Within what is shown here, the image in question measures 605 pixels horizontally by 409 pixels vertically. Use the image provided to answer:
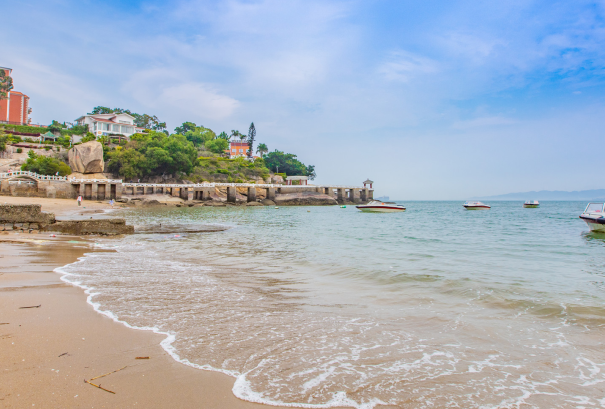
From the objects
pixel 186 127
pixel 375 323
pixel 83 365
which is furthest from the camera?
pixel 186 127

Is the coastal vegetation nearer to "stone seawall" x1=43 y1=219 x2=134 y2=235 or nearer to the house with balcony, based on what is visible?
the house with balcony

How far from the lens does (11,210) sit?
1404 cm

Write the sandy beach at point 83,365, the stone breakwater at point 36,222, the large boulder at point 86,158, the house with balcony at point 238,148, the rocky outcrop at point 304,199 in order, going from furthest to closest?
the house with balcony at point 238,148 < the rocky outcrop at point 304,199 < the large boulder at point 86,158 < the stone breakwater at point 36,222 < the sandy beach at point 83,365

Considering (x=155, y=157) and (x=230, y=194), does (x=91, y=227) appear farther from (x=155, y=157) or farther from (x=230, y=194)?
(x=155, y=157)

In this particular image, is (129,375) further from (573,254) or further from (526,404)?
(573,254)

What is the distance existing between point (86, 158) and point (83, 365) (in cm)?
5734

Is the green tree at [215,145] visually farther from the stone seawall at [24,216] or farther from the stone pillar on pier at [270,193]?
the stone seawall at [24,216]

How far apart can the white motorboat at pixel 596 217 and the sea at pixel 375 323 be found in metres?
9.23

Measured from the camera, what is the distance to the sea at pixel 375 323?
2.82 meters

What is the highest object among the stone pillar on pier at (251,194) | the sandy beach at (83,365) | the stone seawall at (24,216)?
the stone pillar on pier at (251,194)

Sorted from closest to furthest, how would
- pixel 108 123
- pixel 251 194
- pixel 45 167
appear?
pixel 45 167
pixel 251 194
pixel 108 123

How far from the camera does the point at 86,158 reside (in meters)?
51.2

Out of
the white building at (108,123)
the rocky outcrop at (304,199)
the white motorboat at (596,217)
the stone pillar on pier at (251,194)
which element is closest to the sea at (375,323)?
the white motorboat at (596,217)

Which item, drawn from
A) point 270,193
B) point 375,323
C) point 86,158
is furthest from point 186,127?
point 375,323
